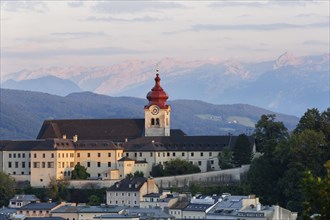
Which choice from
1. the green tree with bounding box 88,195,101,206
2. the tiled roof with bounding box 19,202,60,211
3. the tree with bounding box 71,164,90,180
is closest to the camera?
the tiled roof with bounding box 19,202,60,211

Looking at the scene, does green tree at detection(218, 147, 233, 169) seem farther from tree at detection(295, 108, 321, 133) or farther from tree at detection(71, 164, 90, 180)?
tree at detection(71, 164, 90, 180)

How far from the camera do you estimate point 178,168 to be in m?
105

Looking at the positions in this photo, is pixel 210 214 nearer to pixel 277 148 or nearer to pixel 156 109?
pixel 277 148

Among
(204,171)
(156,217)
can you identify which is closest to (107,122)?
(204,171)

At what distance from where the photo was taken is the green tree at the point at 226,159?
10615 centimetres

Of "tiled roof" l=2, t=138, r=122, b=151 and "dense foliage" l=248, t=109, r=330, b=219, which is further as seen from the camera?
"tiled roof" l=2, t=138, r=122, b=151

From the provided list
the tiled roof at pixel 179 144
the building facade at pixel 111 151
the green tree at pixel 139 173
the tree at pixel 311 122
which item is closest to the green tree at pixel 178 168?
the green tree at pixel 139 173

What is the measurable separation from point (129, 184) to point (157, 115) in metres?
16.2

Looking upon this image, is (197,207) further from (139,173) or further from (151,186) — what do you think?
(139,173)

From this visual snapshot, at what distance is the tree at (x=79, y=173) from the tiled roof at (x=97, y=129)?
24.0 feet

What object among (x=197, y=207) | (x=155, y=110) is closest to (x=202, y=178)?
(x=155, y=110)

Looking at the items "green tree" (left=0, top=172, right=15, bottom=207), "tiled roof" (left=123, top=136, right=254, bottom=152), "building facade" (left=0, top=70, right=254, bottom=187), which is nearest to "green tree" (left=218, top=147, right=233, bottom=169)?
"building facade" (left=0, top=70, right=254, bottom=187)

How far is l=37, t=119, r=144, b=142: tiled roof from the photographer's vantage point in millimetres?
114625

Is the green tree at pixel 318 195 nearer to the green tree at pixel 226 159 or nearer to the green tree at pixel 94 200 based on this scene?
the green tree at pixel 94 200
